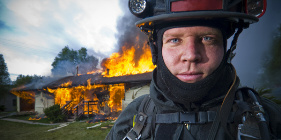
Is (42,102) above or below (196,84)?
below

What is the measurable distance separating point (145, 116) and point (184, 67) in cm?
65

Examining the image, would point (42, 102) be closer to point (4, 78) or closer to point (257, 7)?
point (4, 78)

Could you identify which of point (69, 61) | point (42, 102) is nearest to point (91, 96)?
point (42, 102)

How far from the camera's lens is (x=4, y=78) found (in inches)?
1284

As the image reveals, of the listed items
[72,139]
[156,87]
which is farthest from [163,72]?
[72,139]

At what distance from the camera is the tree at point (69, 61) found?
43.3 m

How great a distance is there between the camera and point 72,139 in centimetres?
890

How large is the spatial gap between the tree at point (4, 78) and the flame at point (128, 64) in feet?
84.0

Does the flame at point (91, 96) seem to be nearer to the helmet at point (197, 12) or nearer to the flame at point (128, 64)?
the flame at point (128, 64)

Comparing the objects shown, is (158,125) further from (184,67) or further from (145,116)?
(184,67)

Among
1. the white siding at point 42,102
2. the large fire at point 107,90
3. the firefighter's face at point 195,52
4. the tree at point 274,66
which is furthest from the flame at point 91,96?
the firefighter's face at point 195,52

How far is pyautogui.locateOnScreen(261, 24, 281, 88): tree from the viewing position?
23.7ft

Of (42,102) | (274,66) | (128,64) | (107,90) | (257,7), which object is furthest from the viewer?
(42,102)

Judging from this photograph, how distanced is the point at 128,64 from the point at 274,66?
47.6ft
